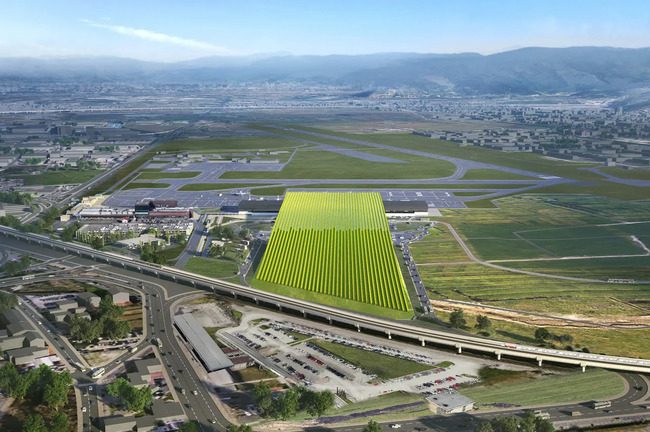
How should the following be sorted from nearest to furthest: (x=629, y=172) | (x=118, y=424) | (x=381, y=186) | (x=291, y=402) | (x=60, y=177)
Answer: (x=118, y=424), (x=291, y=402), (x=381, y=186), (x=60, y=177), (x=629, y=172)

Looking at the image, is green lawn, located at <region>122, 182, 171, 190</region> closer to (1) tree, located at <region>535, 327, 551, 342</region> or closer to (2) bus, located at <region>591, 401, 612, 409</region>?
(1) tree, located at <region>535, 327, 551, 342</region>

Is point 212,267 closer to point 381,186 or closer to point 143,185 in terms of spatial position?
point 381,186

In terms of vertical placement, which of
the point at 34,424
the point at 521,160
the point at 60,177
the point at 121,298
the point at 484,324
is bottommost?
the point at 121,298

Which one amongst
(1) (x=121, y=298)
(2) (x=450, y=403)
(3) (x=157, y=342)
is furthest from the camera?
(1) (x=121, y=298)

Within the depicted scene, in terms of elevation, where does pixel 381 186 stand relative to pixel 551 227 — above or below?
above

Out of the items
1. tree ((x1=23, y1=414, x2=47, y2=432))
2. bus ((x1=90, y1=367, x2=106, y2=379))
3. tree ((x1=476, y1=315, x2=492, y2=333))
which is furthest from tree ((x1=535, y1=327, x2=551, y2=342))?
tree ((x1=23, y1=414, x2=47, y2=432))

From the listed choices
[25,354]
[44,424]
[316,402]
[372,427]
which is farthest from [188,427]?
[25,354]

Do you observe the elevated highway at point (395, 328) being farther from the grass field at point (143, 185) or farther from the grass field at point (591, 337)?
the grass field at point (143, 185)
